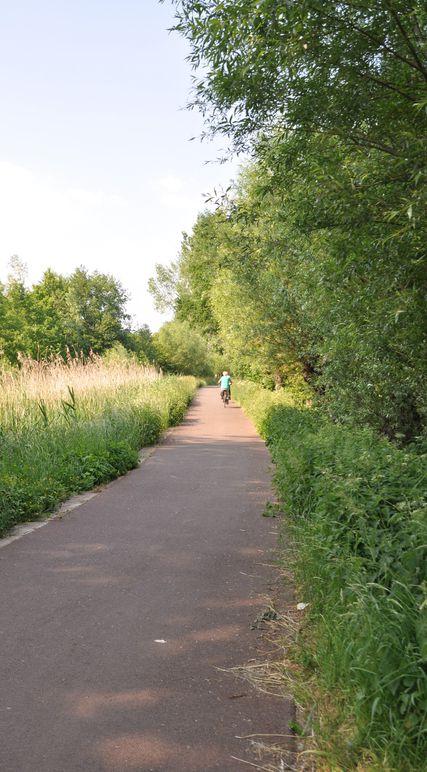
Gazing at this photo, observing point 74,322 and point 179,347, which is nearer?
point 74,322

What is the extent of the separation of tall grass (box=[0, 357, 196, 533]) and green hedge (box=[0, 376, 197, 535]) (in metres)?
0.01

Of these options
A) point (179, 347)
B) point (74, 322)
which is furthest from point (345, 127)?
point (179, 347)

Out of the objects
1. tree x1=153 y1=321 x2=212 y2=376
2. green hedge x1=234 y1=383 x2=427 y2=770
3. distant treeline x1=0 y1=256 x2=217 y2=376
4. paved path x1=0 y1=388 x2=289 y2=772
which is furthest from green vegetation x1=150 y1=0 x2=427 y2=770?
tree x1=153 y1=321 x2=212 y2=376

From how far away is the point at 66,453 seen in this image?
404 inches

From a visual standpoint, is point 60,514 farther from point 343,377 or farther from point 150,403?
point 150,403

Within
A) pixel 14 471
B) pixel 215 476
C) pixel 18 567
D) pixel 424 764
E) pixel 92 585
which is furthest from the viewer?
pixel 215 476

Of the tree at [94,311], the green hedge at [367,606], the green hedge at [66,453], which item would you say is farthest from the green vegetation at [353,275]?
the tree at [94,311]

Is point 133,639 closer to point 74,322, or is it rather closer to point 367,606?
point 367,606

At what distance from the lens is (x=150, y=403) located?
719 inches

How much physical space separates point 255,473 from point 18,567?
256 inches

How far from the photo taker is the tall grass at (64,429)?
8.32 meters

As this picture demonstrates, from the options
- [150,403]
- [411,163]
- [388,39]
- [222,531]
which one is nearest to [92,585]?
[222,531]

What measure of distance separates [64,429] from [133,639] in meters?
7.76

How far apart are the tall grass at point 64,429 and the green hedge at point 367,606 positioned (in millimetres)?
3961
